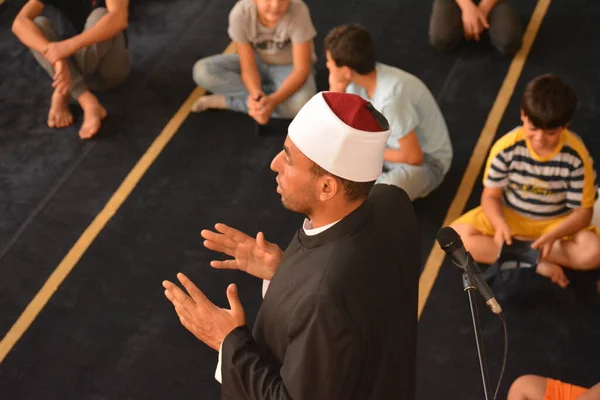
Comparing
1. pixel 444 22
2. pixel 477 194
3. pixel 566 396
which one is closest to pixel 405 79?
pixel 477 194

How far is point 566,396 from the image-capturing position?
2.91 meters

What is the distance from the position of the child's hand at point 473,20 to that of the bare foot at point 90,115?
2.36 meters

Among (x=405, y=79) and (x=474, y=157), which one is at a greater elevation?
(x=405, y=79)

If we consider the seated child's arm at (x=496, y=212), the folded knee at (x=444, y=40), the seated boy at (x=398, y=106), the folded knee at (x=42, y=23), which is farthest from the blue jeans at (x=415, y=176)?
the folded knee at (x=42, y=23)

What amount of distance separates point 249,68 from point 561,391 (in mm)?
2547

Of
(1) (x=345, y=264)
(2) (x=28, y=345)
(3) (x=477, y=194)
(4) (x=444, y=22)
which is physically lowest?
(2) (x=28, y=345)

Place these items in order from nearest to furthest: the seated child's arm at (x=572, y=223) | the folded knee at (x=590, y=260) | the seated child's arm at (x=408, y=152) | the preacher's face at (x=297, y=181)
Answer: the preacher's face at (x=297, y=181)
the seated child's arm at (x=572, y=223)
the folded knee at (x=590, y=260)
the seated child's arm at (x=408, y=152)

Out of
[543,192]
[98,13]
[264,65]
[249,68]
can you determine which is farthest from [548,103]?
[98,13]

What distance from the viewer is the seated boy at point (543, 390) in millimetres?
2908

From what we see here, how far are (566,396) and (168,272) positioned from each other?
2.06 metres

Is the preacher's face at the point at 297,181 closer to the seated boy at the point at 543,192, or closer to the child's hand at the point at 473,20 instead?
the seated boy at the point at 543,192

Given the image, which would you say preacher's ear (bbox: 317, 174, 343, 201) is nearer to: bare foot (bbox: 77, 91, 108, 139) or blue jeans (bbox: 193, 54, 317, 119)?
blue jeans (bbox: 193, 54, 317, 119)

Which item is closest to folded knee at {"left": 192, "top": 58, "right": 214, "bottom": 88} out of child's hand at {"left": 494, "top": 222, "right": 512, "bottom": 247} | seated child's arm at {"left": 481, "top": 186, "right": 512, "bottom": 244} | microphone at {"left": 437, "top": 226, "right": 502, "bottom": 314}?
seated child's arm at {"left": 481, "top": 186, "right": 512, "bottom": 244}

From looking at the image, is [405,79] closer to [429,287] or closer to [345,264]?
[429,287]
